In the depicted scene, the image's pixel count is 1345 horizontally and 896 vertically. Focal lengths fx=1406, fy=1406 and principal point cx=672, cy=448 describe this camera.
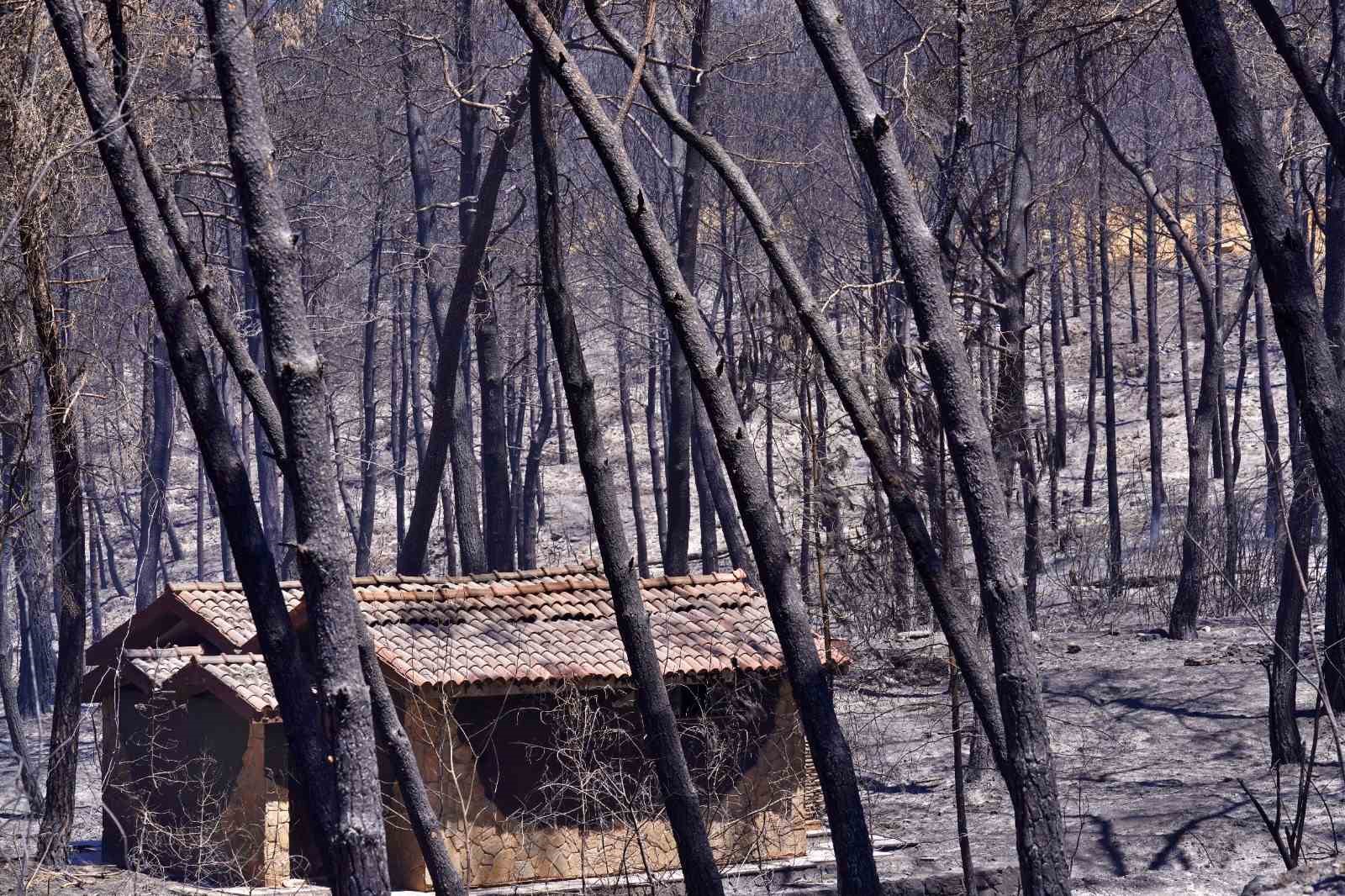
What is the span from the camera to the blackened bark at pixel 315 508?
7.21m

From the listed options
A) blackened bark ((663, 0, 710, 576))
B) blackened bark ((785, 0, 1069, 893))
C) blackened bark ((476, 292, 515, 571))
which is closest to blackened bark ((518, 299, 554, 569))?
blackened bark ((476, 292, 515, 571))

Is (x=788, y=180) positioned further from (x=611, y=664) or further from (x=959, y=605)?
(x=959, y=605)

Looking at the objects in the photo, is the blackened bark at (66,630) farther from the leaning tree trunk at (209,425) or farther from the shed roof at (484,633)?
the leaning tree trunk at (209,425)

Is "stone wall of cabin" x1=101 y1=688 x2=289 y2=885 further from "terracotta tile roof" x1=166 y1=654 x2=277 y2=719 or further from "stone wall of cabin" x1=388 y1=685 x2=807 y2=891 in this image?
"stone wall of cabin" x1=388 y1=685 x2=807 y2=891

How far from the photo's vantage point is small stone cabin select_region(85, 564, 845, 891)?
12984mm

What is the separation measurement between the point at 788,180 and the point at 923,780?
58.3ft

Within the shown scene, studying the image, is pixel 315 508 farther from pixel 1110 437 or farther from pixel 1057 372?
pixel 1057 372

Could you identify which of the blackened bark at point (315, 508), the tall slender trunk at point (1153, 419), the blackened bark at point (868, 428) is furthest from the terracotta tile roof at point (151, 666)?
the tall slender trunk at point (1153, 419)

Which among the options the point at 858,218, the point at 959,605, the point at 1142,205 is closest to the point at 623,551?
the point at 959,605

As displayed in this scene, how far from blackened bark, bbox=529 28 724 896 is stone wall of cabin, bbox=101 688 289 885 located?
16.9ft

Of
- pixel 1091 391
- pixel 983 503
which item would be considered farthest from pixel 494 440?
pixel 1091 391

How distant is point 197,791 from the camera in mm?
14281

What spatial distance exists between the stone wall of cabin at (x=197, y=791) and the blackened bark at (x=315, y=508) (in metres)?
6.14

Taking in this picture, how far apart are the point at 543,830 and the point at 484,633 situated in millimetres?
2036
